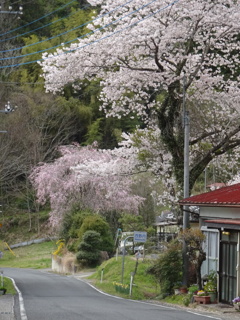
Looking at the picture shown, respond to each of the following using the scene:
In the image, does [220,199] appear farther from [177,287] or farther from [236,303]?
[177,287]

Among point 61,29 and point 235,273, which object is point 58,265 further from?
point 61,29

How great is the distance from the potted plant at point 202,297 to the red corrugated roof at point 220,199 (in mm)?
2583

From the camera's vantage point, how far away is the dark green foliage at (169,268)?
761 inches

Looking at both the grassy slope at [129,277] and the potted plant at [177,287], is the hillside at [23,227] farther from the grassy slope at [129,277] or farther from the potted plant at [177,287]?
the potted plant at [177,287]

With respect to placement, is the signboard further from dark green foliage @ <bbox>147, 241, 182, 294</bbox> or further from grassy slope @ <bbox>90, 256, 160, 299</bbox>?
grassy slope @ <bbox>90, 256, 160, 299</bbox>

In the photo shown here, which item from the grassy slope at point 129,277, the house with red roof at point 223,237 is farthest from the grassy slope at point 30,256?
the house with red roof at point 223,237

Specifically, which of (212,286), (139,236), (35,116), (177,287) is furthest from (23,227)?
(212,286)

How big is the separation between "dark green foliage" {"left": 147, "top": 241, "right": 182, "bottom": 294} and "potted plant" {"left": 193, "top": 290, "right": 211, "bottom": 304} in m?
1.97

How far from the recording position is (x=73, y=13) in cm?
5003

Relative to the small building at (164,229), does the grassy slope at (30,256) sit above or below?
below

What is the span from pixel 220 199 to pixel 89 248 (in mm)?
17061

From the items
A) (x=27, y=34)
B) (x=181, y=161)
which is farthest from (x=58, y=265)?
(x=27, y=34)

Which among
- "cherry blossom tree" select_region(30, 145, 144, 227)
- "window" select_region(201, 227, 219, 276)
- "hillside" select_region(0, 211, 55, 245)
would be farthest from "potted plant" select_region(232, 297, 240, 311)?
"hillside" select_region(0, 211, 55, 245)

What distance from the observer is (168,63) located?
66.4 feet
